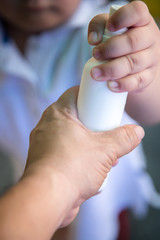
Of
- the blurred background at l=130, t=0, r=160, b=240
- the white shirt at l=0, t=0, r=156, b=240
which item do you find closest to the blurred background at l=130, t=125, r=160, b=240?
the blurred background at l=130, t=0, r=160, b=240

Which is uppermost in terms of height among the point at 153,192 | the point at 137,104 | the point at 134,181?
the point at 137,104

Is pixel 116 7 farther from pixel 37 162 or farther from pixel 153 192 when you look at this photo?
pixel 153 192

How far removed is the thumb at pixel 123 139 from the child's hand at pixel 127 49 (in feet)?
0.17

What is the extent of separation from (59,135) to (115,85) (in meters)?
0.08

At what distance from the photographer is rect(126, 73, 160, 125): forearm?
0.46 meters

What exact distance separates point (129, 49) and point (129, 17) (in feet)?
0.12

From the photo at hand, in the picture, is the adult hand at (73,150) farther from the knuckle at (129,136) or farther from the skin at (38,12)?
the skin at (38,12)

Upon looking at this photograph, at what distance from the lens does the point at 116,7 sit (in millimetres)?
327

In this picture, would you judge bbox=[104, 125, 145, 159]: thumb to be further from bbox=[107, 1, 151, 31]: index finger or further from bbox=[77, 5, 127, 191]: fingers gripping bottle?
bbox=[107, 1, 151, 31]: index finger

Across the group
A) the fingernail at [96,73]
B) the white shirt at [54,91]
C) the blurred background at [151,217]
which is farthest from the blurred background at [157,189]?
the fingernail at [96,73]

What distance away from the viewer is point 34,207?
0.28 m

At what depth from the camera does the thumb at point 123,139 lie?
13.9 inches

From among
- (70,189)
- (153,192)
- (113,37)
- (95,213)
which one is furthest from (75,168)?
(153,192)

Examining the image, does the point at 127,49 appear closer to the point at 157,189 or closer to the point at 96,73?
the point at 96,73
